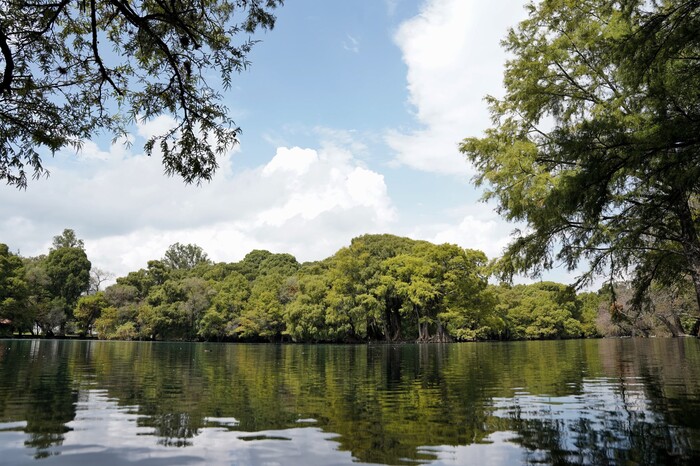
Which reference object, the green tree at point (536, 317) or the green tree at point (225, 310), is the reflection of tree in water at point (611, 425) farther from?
the green tree at point (536, 317)

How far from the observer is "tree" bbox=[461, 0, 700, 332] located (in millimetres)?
6840

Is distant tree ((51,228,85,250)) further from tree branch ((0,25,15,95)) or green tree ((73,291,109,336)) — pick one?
tree branch ((0,25,15,95))

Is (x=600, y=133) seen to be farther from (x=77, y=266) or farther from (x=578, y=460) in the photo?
(x=77, y=266)

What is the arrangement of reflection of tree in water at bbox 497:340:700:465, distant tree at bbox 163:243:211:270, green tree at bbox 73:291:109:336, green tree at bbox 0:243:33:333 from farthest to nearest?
1. distant tree at bbox 163:243:211:270
2. green tree at bbox 73:291:109:336
3. green tree at bbox 0:243:33:333
4. reflection of tree in water at bbox 497:340:700:465

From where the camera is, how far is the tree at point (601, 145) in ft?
22.4

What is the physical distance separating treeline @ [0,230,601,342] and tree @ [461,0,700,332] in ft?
90.8

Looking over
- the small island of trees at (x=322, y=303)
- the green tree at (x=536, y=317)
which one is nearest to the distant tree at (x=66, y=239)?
the small island of trees at (x=322, y=303)

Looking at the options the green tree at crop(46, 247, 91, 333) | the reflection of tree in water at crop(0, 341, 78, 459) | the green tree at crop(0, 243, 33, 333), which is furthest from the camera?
the green tree at crop(46, 247, 91, 333)

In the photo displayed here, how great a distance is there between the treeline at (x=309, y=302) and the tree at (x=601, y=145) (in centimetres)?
2768

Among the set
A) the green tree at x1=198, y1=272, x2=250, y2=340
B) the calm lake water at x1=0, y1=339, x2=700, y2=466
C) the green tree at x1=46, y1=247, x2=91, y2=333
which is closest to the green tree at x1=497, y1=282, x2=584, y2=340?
the green tree at x1=198, y1=272, x2=250, y2=340

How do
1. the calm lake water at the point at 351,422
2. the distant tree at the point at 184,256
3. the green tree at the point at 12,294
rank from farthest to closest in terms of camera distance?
1. the distant tree at the point at 184,256
2. the green tree at the point at 12,294
3. the calm lake water at the point at 351,422

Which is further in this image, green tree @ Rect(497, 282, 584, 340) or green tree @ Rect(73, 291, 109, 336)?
green tree @ Rect(497, 282, 584, 340)

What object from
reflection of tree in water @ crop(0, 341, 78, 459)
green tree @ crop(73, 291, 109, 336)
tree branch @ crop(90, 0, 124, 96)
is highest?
tree branch @ crop(90, 0, 124, 96)

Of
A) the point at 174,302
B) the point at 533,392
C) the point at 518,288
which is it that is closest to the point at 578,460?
the point at 533,392
